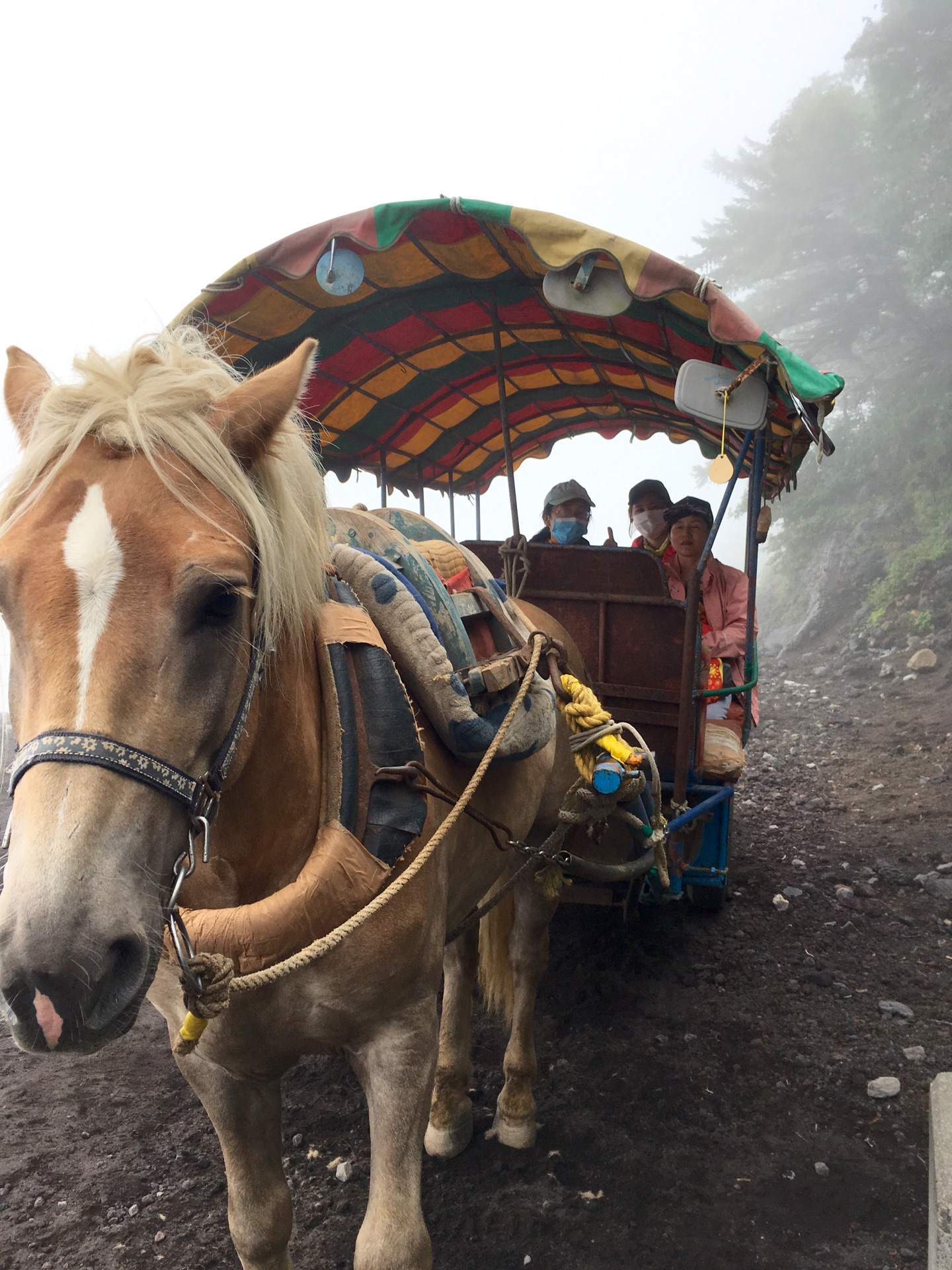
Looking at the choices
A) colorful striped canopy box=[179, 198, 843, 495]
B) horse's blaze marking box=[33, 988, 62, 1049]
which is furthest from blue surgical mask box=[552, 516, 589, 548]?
horse's blaze marking box=[33, 988, 62, 1049]

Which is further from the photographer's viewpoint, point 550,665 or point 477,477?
point 477,477

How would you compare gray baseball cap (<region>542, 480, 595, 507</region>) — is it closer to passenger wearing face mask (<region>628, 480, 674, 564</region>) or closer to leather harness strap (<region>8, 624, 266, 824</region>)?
passenger wearing face mask (<region>628, 480, 674, 564</region>)

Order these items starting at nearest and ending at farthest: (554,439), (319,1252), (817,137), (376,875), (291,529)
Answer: (291,529) → (376,875) → (319,1252) → (554,439) → (817,137)

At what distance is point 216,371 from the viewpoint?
1312 mm

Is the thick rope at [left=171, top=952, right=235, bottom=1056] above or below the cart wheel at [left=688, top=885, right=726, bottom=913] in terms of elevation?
above

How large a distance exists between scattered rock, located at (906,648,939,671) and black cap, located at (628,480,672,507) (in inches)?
331

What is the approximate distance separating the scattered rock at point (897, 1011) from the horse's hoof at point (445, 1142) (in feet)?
6.08

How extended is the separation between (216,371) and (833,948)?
12.5ft

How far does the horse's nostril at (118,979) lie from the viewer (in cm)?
90

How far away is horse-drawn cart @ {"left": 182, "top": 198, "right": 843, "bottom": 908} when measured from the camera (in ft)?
8.04

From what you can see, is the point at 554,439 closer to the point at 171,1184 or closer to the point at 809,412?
the point at 809,412

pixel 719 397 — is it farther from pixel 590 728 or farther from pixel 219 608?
pixel 219 608

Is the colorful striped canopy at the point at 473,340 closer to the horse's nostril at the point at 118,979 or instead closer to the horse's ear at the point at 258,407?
the horse's ear at the point at 258,407

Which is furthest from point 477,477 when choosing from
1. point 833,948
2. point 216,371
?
point 216,371
